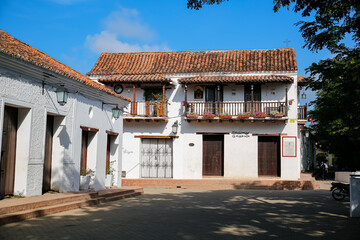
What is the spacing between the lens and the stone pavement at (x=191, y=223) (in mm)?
7043

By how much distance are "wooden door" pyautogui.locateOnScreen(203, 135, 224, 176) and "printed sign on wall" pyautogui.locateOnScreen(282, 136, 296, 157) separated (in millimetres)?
3615

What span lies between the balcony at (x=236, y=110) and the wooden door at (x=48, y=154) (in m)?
11.2

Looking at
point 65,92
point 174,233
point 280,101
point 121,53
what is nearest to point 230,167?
point 280,101

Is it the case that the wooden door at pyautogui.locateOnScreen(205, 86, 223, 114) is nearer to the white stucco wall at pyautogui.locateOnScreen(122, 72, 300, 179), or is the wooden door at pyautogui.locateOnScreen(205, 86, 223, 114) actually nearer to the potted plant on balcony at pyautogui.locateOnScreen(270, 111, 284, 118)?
the white stucco wall at pyautogui.locateOnScreen(122, 72, 300, 179)

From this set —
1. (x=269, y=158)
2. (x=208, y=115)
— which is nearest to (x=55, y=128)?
→ (x=208, y=115)

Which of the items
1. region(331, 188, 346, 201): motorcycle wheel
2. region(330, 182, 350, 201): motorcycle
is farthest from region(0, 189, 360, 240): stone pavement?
region(331, 188, 346, 201): motorcycle wheel

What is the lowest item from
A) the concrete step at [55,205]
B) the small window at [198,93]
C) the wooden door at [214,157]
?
the concrete step at [55,205]

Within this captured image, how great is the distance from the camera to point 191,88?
23.0m

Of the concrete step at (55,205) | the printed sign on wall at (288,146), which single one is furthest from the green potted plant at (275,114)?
the concrete step at (55,205)

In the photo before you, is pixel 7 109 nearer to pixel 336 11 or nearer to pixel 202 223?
pixel 202 223

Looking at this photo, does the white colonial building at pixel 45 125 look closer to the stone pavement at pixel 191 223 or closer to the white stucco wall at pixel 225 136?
the stone pavement at pixel 191 223

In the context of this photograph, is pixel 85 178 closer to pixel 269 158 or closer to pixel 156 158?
pixel 156 158

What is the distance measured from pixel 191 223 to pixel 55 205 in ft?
12.2

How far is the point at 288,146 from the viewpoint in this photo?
21.9 meters
